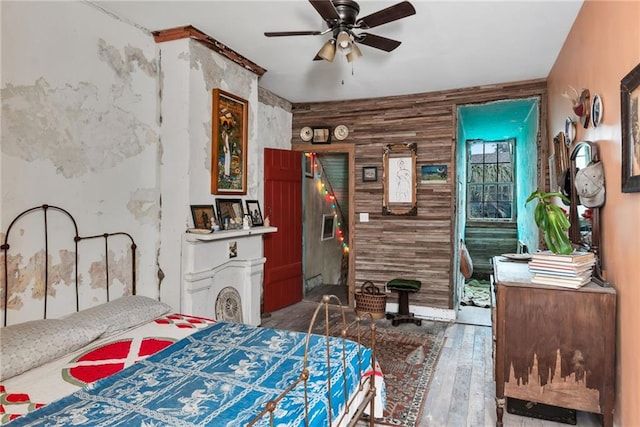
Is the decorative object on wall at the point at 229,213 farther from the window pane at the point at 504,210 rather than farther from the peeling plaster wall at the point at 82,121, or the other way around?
the window pane at the point at 504,210

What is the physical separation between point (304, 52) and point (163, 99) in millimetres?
1351

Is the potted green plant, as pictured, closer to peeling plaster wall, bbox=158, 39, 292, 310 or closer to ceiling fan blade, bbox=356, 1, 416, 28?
ceiling fan blade, bbox=356, 1, 416, 28

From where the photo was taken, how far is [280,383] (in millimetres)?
1680

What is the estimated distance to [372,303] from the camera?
457cm

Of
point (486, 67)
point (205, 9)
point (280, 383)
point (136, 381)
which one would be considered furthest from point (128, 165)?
point (486, 67)

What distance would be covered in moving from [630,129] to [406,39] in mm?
1922

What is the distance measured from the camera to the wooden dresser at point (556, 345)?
2078mm

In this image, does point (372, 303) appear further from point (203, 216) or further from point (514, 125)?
point (514, 125)

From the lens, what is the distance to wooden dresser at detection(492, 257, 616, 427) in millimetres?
2078

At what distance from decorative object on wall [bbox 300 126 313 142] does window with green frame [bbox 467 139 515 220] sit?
3.85 metres

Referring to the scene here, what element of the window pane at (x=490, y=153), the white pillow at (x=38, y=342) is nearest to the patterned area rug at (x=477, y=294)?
the window pane at (x=490, y=153)

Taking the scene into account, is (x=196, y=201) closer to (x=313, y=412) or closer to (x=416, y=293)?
(x=313, y=412)

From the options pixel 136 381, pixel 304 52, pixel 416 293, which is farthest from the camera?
pixel 416 293

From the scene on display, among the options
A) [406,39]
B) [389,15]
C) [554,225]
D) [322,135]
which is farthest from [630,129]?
[322,135]
